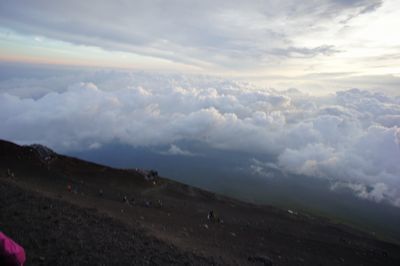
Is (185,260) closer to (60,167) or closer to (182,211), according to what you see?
(182,211)

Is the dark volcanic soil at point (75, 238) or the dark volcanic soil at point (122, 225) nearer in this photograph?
the dark volcanic soil at point (75, 238)

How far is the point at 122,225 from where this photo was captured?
24.9 metres

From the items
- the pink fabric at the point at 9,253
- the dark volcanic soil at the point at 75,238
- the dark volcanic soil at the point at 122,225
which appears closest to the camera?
the pink fabric at the point at 9,253

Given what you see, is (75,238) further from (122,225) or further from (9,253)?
(9,253)

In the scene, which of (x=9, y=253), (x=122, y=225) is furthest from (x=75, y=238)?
(x=9, y=253)

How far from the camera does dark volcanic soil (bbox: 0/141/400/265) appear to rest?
18.7m

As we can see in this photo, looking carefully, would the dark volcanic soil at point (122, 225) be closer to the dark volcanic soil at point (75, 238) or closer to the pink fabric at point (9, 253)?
the dark volcanic soil at point (75, 238)

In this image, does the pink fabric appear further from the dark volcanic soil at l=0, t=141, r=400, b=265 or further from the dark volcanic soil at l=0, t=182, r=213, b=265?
the dark volcanic soil at l=0, t=141, r=400, b=265

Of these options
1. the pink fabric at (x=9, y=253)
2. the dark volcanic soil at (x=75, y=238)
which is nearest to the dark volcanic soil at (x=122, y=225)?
the dark volcanic soil at (x=75, y=238)

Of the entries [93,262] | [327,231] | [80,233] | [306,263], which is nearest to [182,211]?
[306,263]

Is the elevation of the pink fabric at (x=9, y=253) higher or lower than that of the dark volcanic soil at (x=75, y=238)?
higher

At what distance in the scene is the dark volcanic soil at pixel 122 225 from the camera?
18.7 metres

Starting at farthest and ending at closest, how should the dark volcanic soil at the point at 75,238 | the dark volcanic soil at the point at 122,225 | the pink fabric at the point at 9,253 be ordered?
the dark volcanic soil at the point at 122,225
the dark volcanic soil at the point at 75,238
the pink fabric at the point at 9,253

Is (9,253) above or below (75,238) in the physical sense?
above
